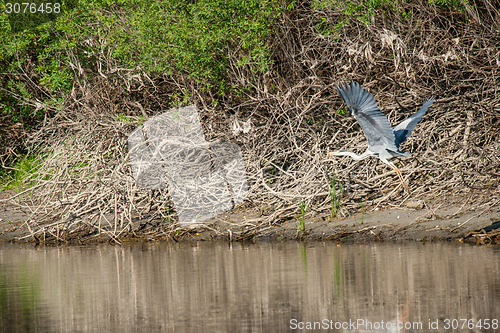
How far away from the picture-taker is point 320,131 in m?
11.4

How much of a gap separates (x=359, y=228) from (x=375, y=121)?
7.53 feet

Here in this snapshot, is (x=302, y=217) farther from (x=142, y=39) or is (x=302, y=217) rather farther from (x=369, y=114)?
(x=142, y=39)

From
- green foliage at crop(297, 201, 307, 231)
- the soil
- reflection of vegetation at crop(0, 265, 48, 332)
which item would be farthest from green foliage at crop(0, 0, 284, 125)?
reflection of vegetation at crop(0, 265, 48, 332)

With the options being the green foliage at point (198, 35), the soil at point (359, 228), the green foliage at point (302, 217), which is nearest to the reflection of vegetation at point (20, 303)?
the soil at point (359, 228)

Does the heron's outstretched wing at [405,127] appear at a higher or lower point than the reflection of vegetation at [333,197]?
higher

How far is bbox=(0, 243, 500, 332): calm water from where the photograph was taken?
5.73m

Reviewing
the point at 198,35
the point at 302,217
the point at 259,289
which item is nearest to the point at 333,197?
the point at 302,217

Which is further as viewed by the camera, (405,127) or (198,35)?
(198,35)

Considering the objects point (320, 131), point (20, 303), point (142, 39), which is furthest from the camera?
point (320, 131)

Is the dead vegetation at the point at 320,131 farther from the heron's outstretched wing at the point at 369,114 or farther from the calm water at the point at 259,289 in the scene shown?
the heron's outstretched wing at the point at 369,114

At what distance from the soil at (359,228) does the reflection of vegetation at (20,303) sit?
2963 mm

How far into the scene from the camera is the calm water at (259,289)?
573 cm

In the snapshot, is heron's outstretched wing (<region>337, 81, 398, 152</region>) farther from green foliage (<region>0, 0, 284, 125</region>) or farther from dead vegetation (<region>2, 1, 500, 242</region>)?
green foliage (<region>0, 0, 284, 125</region>)

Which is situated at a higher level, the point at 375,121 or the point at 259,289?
the point at 375,121
